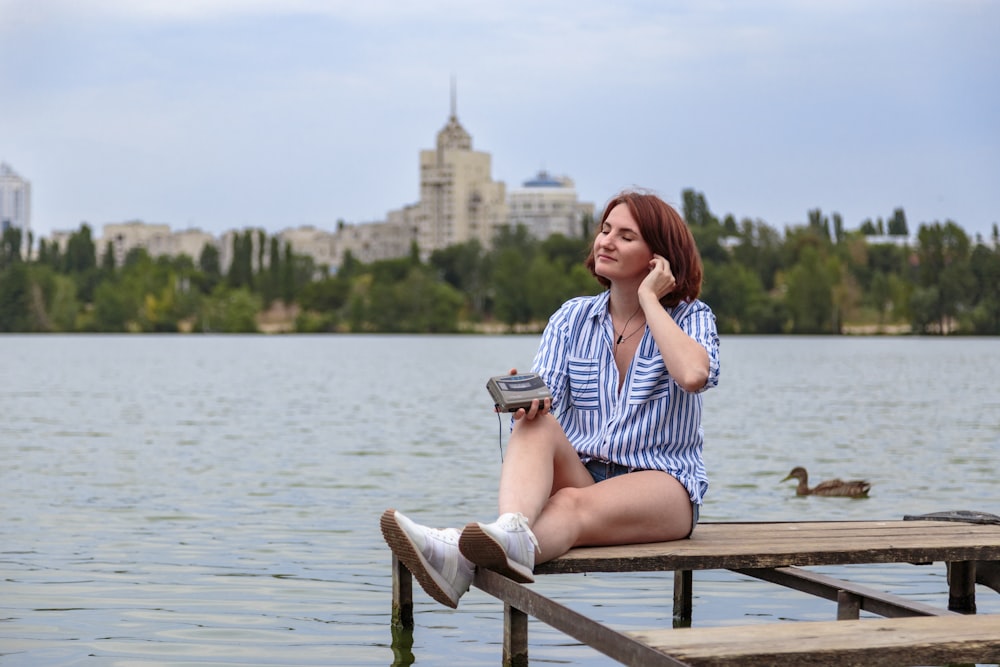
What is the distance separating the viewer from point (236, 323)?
13762cm

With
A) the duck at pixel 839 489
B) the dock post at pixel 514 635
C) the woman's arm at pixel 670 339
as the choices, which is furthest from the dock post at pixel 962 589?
the duck at pixel 839 489

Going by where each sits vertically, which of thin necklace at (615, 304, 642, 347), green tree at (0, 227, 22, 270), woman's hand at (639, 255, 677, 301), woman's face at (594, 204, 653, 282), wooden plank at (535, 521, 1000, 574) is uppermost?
green tree at (0, 227, 22, 270)

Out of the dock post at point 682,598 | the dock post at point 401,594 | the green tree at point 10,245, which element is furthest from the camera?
the green tree at point 10,245

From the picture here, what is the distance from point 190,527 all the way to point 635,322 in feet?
21.8

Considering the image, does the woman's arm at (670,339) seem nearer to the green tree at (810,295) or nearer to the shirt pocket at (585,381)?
the shirt pocket at (585,381)

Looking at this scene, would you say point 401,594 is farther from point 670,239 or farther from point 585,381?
point 670,239

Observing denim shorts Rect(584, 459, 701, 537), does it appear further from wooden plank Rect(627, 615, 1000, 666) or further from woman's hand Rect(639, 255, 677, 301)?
wooden plank Rect(627, 615, 1000, 666)

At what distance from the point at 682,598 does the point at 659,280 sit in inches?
107

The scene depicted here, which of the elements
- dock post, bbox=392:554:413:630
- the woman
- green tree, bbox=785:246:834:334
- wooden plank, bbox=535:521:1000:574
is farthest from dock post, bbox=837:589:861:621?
green tree, bbox=785:246:834:334

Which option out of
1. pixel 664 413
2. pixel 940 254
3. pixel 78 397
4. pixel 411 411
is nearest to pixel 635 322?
pixel 664 413

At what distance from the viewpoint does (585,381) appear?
5410mm

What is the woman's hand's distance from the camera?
5.20 m

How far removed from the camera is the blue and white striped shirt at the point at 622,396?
17.3 ft

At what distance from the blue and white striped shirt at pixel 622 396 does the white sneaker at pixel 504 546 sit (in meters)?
0.71
